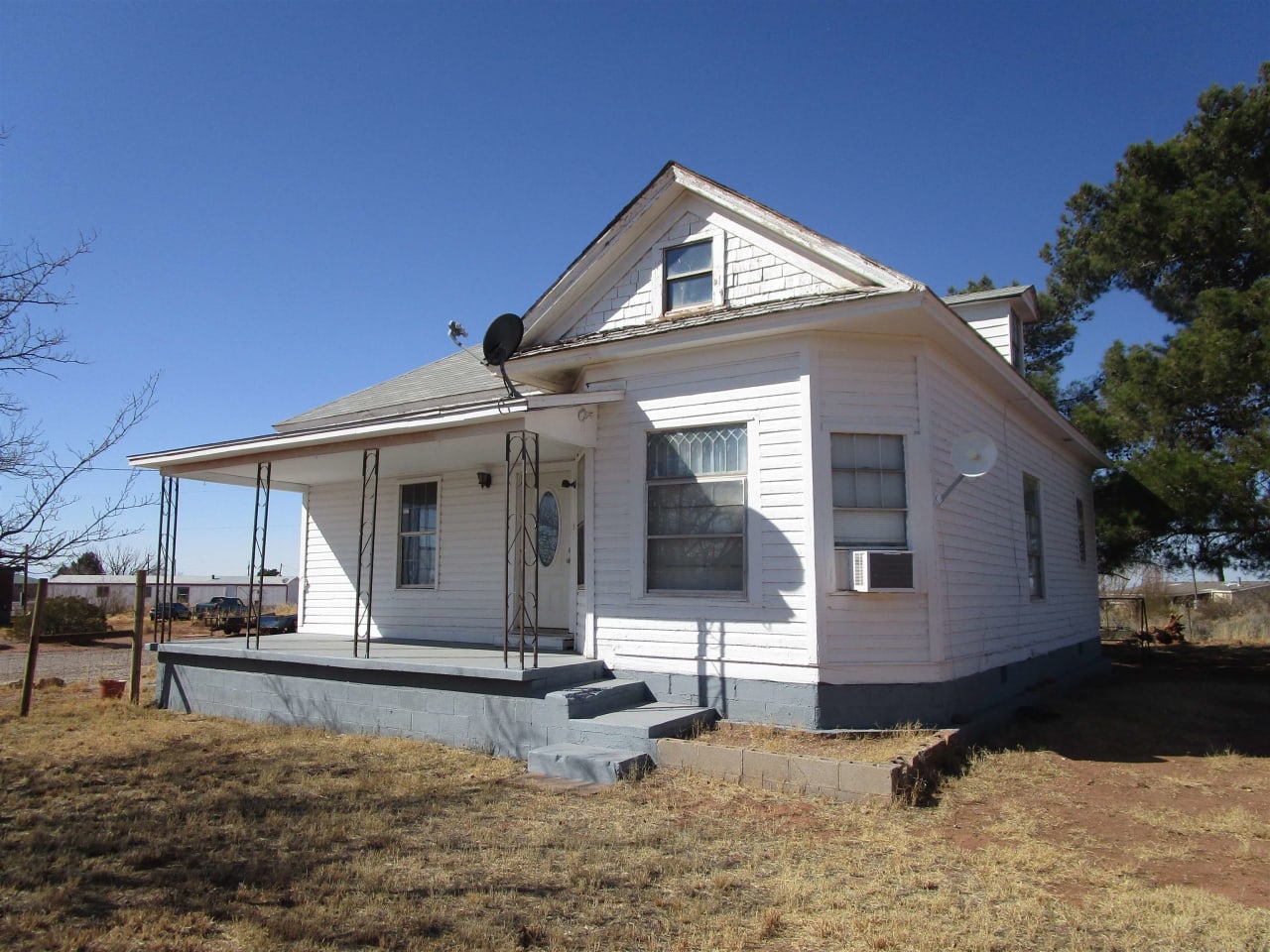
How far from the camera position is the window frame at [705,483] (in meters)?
8.22

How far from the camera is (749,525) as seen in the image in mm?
8195

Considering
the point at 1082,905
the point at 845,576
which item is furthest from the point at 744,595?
the point at 1082,905

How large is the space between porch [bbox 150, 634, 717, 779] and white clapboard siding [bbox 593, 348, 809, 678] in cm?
59

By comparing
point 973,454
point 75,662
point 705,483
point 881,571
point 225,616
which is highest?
point 973,454

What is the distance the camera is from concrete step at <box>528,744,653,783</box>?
671 centimetres

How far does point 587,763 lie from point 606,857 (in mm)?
1897

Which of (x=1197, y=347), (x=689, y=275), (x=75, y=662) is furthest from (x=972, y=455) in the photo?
(x=75, y=662)

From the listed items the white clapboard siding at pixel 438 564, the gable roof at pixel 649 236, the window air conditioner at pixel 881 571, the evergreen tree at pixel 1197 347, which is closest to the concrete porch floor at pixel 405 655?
the white clapboard siding at pixel 438 564

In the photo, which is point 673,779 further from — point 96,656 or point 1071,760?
point 96,656

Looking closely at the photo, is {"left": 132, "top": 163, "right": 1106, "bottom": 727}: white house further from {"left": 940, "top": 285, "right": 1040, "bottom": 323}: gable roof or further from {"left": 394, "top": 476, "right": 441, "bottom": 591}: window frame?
{"left": 940, "top": 285, "right": 1040, "bottom": 323}: gable roof

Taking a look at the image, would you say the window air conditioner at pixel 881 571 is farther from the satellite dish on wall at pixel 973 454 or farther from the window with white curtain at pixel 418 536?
the window with white curtain at pixel 418 536

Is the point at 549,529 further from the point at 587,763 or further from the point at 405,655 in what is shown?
the point at 587,763

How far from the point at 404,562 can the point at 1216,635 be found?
77.6 ft

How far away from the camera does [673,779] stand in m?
6.71
